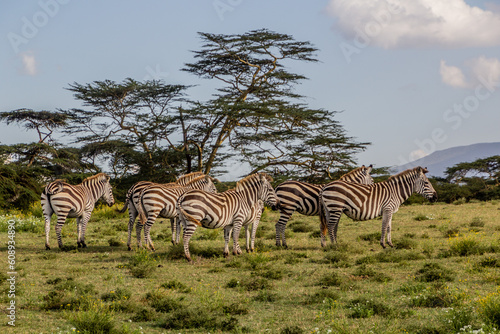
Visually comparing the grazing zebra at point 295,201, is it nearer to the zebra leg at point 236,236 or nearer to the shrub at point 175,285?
the zebra leg at point 236,236

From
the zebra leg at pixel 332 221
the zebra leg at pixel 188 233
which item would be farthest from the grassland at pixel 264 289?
the zebra leg at pixel 332 221

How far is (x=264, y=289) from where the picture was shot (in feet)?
29.9

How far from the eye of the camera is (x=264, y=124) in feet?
108

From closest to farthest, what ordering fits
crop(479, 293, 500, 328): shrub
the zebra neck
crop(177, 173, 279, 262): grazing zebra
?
1. crop(479, 293, 500, 328): shrub
2. crop(177, 173, 279, 262): grazing zebra
3. the zebra neck

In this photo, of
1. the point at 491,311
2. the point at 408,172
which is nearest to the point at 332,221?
the point at 408,172

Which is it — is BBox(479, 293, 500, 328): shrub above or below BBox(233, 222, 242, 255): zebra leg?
below

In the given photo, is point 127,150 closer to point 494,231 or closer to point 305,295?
point 494,231

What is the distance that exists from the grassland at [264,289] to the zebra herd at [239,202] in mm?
687

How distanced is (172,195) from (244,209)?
2.16 meters

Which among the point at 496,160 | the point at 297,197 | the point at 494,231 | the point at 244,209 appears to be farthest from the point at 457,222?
the point at 496,160

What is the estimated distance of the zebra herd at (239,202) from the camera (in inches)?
458

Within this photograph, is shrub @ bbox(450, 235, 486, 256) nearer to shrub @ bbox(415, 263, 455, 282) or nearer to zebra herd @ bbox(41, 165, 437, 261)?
zebra herd @ bbox(41, 165, 437, 261)

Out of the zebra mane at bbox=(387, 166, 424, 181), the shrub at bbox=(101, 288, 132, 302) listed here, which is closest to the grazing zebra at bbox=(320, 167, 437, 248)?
the zebra mane at bbox=(387, 166, 424, 181)

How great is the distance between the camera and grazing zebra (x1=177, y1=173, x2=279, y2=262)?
11.4m
